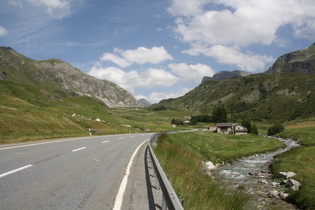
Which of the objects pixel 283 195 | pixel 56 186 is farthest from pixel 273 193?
pixel 56 186

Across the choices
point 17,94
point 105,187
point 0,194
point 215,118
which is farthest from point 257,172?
point 215,118

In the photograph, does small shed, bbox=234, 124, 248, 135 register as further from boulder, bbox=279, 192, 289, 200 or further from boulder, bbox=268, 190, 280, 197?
boulder, bbox=279, 192, 289, 200

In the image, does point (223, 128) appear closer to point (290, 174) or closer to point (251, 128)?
point (251, 128)

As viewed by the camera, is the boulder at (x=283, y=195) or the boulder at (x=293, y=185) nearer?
the boulder at (x=283, y=195)

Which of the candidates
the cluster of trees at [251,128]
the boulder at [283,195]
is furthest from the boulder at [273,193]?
the cluster of trees at [251,128]

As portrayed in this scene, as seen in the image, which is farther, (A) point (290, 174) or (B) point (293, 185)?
(A) point (290, 174)

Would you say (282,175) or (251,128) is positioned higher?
(251,128)

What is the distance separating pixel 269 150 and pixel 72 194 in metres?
50.0

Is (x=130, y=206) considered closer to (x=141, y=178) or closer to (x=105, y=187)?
(x=105, y=187)

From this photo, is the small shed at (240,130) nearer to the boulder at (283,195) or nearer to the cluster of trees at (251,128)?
the cluster of trees at (251,128)

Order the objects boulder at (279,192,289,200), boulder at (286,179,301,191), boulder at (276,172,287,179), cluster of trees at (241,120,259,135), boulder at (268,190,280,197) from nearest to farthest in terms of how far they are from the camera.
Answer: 1. boulder at (279,192,289,200)
2. boulder at (268,190,280,197)
3. boulder at (286,179,301,191)
4. boulder at (276,172,287,179)
5. cluster of trees at (241,120,259,135)

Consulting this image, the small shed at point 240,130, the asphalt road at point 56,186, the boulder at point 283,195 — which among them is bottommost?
the boulder at point 283,195

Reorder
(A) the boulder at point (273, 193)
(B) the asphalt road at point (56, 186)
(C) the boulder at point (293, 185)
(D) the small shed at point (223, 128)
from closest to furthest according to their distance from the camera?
(B) the asphalt road at point (56, 186) < (A) the boulder at point (273, 193) < (C) the boulder at point (293, 185) < (D) the small shed at point (223, 128)

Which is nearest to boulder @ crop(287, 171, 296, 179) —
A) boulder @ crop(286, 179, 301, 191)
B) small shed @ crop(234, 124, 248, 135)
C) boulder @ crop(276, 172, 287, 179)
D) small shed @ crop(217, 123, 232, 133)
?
boulder @ crop(276, 172, 287, 179)
